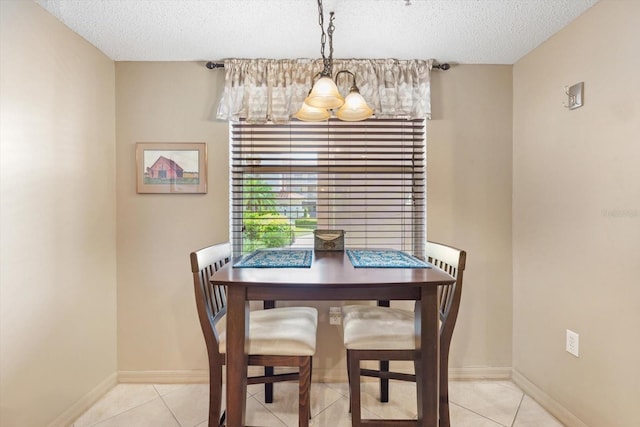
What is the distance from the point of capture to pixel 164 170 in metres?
2.09

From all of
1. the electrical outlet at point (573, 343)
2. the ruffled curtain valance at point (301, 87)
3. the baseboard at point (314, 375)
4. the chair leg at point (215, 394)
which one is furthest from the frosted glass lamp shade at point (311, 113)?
the electrical outlet at point (573, 343)

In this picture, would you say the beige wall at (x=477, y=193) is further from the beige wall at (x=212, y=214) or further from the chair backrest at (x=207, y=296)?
the chair backrest at (x=207, y=296)

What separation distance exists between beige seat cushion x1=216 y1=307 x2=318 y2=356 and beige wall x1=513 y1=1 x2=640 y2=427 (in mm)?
1430

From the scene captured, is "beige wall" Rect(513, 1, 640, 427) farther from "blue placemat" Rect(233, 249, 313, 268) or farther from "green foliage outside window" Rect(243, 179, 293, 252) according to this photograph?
"green foliage outside window" Rect(243, 179, 293, 252)

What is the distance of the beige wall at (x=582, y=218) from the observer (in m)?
1.39

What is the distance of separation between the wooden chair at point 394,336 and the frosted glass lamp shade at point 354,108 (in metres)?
0.84

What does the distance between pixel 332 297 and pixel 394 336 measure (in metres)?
0.40

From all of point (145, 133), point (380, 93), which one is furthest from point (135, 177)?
point (380, 93)

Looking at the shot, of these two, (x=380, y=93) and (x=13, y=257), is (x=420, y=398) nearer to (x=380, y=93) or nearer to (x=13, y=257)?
(x=380, y=93)

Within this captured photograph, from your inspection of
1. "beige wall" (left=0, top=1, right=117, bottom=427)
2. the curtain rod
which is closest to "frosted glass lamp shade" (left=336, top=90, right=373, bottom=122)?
the curtain rod

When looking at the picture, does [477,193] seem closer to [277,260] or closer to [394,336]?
[394,336]

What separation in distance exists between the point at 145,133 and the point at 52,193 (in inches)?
27.3

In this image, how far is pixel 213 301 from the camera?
5.07ft

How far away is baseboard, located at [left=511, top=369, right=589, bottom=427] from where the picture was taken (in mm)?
1657
